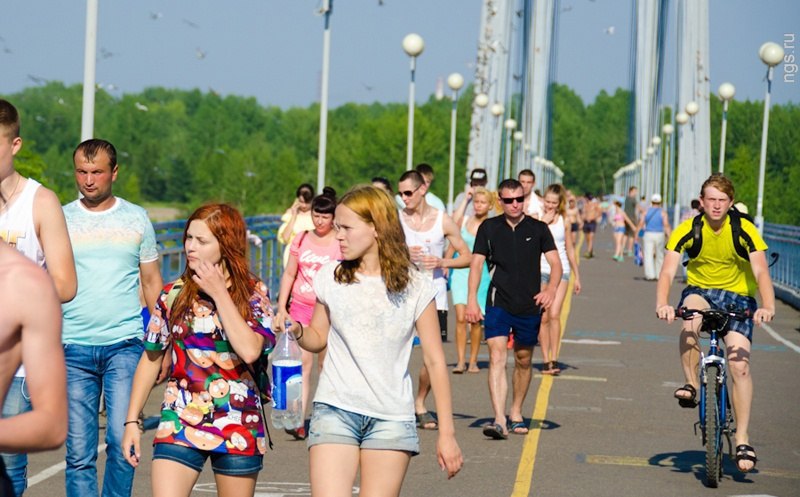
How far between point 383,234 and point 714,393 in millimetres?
4187

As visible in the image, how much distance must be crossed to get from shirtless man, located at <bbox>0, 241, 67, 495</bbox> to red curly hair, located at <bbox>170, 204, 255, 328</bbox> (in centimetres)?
261

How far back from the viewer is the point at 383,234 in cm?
525

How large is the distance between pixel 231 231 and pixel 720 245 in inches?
180

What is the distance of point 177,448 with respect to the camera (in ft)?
17.4

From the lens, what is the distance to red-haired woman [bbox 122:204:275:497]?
17.4 ft

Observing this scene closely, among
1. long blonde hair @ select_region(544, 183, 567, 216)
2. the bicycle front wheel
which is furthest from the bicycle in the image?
long blonde hair @ select_region(544, 183, 567, 216)

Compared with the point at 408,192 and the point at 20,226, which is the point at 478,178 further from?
the point at 20,226

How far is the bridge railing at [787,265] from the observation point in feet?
87.3

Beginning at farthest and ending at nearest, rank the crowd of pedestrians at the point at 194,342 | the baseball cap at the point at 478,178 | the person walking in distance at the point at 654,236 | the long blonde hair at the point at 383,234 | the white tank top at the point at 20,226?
1. the person walking in distance at the point at 654,236
2. the baseball cap at the point at 478,178
3. the white tank top at the point at 20,226
4. the long blonde hair at the point at 383,234
5. the crowd of pedestrians at the point at 194,342

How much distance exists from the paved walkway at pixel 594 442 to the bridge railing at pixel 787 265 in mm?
9214

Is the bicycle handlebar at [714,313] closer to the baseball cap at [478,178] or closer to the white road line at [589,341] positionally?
the baseball cap at [478,178]

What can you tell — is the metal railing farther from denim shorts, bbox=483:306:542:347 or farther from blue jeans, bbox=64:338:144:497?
blue jeans, bbox=64:338:144:497

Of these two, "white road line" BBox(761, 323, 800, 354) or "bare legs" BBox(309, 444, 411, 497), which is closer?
"bare legs" BBox(309, 444, 411, 497)

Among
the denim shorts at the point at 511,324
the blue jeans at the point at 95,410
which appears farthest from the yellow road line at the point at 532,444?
the blue jeans at the point at 95,410
